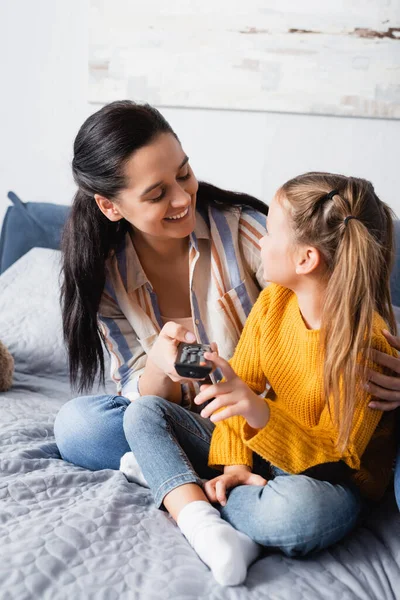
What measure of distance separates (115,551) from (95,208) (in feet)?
2.42

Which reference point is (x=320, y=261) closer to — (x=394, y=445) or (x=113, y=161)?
(x=394, y=445)

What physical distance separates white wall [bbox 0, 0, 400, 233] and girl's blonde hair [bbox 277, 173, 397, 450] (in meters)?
0.97

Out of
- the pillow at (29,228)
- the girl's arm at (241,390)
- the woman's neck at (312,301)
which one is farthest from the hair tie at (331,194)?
the pillow at (29,228)

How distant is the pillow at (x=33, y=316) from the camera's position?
2.03 metres

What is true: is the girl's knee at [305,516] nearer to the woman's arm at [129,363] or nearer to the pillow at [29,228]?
the woman's arm at [129,363]

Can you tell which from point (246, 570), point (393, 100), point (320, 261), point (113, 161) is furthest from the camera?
point (393, 100)

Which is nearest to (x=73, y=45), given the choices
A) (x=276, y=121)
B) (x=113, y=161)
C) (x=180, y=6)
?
(x=180, y=6)

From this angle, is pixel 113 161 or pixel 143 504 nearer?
pixel 143 504

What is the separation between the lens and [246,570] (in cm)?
107

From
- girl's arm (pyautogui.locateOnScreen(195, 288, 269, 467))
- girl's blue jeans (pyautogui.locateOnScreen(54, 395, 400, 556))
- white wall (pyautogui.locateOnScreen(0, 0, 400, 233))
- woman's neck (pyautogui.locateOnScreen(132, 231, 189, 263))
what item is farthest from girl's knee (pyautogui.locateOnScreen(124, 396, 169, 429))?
white wall (pyautogui.locateOnScreen(0, 0, 400, 233))

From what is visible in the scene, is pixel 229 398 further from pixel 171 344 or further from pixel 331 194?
pixel 331 194

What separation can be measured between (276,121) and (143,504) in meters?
1.37

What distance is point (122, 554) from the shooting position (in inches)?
42.7

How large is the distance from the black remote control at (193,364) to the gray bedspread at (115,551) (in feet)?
0.89
